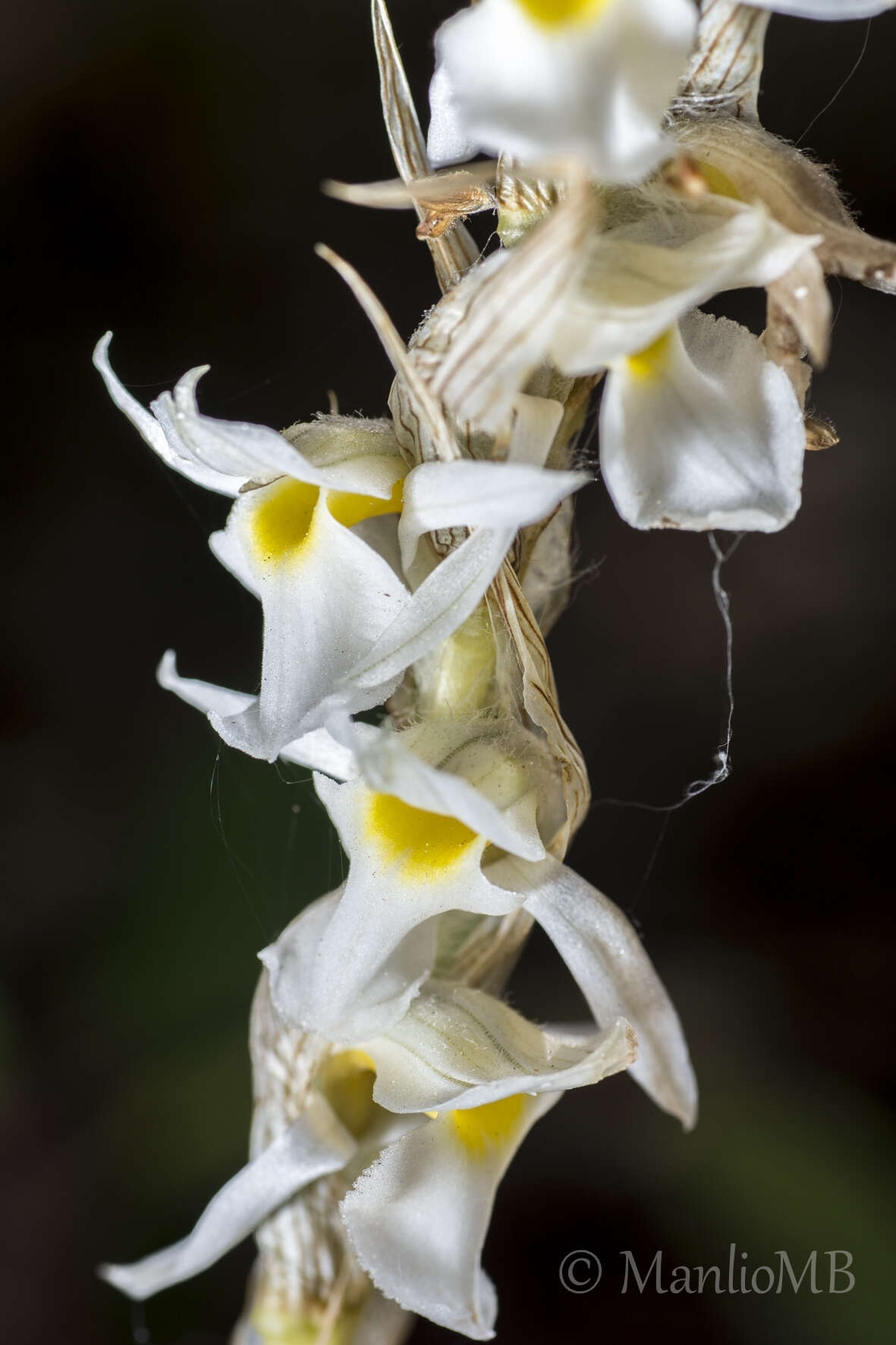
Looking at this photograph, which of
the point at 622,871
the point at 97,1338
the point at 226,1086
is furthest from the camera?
the point at 622,871

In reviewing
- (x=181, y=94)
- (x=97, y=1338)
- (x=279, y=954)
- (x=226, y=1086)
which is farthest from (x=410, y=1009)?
(x=181, y=94)

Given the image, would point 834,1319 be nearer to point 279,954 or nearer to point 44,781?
point 279,954

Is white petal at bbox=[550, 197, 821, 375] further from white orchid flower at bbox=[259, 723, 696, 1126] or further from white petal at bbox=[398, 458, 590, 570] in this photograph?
white orchid flower at bbox=[259, 723, 696, 1126]

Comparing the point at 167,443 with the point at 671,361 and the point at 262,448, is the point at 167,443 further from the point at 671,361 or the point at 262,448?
the point at 671,361

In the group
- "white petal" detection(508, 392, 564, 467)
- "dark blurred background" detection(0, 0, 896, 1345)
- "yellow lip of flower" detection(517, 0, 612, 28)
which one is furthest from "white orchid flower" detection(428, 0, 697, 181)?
"dark blurred background" detection(0, 0, 896, 1345)

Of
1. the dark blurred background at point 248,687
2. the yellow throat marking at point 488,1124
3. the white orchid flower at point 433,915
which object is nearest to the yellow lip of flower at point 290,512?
the white orchid flower at point 433,915
